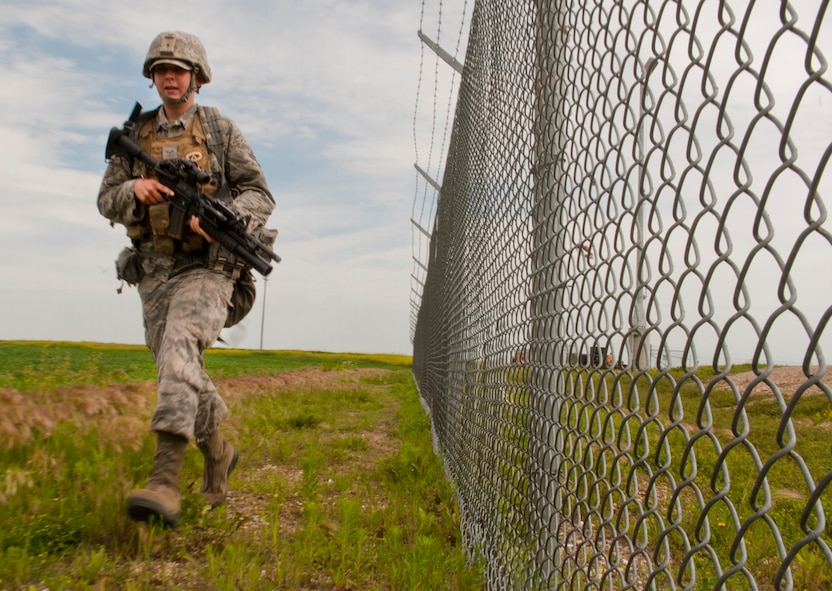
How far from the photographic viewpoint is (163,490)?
10.1 feet

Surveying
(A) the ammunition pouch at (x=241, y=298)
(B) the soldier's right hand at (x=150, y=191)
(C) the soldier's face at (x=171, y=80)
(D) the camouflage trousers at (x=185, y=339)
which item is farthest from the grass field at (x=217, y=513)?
(C) the soldier's face at (x=171, y=80)

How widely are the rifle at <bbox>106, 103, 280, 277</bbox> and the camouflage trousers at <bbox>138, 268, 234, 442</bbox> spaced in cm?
18

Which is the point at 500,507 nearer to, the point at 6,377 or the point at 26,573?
the point at 26,573

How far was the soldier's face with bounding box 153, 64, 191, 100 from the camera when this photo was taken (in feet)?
12.3

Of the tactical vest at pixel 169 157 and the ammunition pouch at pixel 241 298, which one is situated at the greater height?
the tactical vest at pixel 169 157

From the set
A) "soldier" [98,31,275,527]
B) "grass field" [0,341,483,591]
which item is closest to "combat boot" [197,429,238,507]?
"soldier" [98,31,275,527]

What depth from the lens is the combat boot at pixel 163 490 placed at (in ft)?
9.65

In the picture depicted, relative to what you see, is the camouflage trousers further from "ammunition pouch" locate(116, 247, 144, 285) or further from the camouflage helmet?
the camouflage helmet

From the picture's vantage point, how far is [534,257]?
2238mm

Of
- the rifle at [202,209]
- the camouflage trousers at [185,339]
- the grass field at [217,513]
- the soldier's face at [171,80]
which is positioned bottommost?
the grass field at [217,513]

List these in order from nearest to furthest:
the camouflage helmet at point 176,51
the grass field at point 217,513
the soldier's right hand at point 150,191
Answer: the grass field at point 217,513
the soldier's right hand at point 150,191
the camouflage helmet at point 176,51

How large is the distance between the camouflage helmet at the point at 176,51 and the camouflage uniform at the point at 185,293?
0.25 m

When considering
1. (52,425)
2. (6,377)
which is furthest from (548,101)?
(6,377)

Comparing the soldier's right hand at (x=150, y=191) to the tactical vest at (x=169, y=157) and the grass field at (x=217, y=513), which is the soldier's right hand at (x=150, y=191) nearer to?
the tactical vest at (x=169, y=157)
